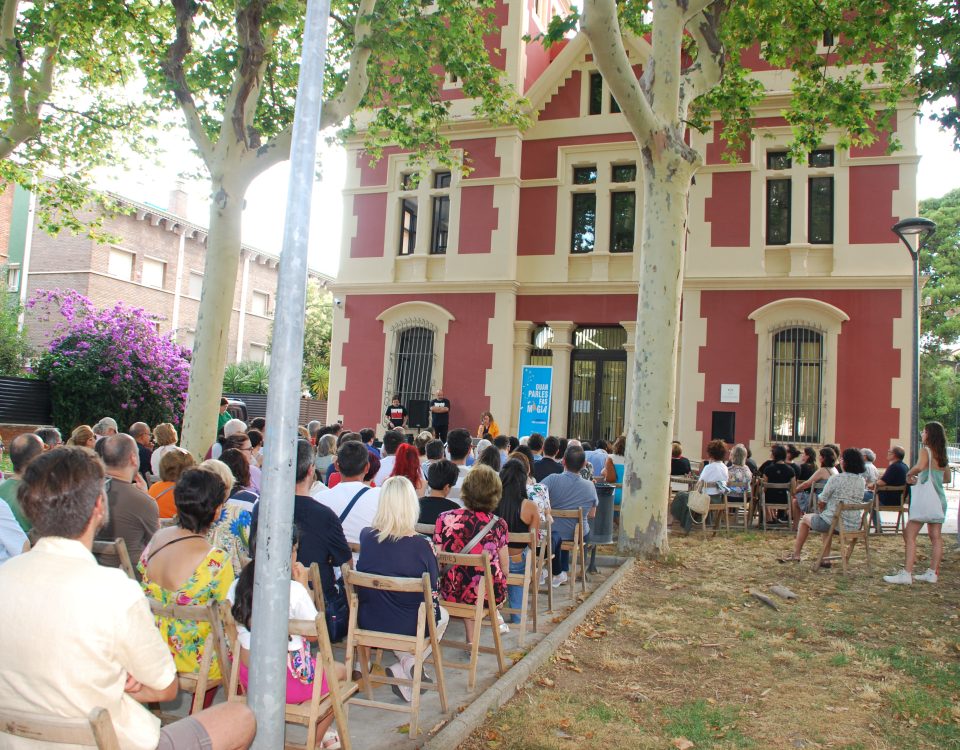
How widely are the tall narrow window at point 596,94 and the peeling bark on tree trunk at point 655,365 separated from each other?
8.89 metres

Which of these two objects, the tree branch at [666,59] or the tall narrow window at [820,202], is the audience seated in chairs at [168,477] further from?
the tall narrow window at [820,202]

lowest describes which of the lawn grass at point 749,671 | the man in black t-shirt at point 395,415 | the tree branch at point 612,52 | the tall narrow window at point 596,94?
the lawn grass at point 749,671

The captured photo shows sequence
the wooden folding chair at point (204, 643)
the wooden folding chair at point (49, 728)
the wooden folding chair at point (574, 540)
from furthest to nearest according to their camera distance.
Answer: the wooden folding chair at point (574, 540) → the wooden folding chair at point (204, 643) → the wooden folding chair at point (49, 728)

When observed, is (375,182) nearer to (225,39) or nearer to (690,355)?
(225,39)

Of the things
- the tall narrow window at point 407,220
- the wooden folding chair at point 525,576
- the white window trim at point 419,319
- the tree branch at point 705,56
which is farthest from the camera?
the tall narrow window at point 407,220

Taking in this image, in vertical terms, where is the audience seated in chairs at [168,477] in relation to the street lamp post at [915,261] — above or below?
below

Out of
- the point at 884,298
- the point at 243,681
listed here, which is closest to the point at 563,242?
the point at 884,298

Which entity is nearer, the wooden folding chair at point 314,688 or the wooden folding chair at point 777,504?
the wooden folding chair at point 314,688

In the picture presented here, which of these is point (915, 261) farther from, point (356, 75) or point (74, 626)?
point (74, 626)

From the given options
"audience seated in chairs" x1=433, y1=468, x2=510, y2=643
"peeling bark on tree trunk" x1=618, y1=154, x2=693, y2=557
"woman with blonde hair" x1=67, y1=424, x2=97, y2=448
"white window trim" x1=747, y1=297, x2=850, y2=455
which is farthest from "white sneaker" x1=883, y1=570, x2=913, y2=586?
"woman with blonde hair" x1=67, y1=424, x2=97, y2=448

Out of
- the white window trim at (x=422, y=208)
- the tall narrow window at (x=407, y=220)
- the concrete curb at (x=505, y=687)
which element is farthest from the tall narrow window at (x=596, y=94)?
the concrete curb at (x=505, y=687)

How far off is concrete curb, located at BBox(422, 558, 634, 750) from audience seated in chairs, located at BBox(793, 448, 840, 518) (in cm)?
496

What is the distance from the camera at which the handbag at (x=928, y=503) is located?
7.68m

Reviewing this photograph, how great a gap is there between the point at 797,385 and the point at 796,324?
1.24 metres
